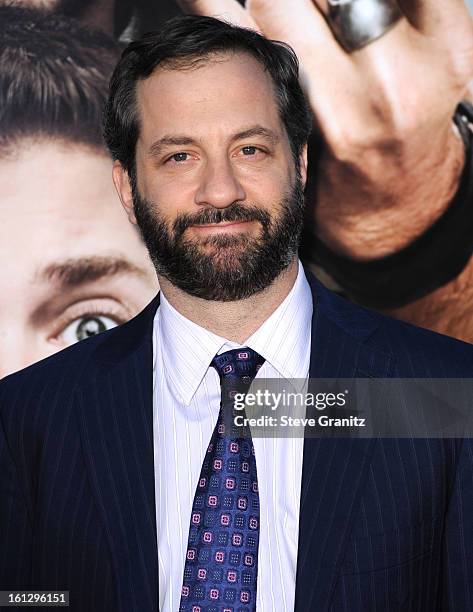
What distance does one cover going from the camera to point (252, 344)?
6.22ft

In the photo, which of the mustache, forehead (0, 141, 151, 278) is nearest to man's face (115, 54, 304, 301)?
the mustache

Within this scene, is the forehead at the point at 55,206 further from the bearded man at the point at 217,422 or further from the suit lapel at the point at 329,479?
the suit lapel at the point at 329,479

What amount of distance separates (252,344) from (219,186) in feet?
1.23

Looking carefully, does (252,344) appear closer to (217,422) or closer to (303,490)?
(217,422)

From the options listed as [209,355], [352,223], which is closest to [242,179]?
[209,355]

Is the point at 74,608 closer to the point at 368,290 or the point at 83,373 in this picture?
the point at 83,373

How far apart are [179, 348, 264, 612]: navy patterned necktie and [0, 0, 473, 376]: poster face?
852 millimetres

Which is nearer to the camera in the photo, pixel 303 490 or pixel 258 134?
pixel 303 490

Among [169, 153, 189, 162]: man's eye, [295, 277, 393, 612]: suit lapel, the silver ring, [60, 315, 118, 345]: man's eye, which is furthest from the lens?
[60, 315, 118, 345]: man's eye

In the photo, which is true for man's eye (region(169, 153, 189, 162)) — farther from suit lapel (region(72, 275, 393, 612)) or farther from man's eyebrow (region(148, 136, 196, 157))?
suit lapel (region(72, 275, 393, 612))

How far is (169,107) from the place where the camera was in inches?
76.2

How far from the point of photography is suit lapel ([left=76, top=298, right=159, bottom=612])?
5.74ft

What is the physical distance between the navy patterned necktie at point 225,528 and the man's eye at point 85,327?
0.79 meters

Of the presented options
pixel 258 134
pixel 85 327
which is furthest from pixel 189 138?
pixel 85 327
